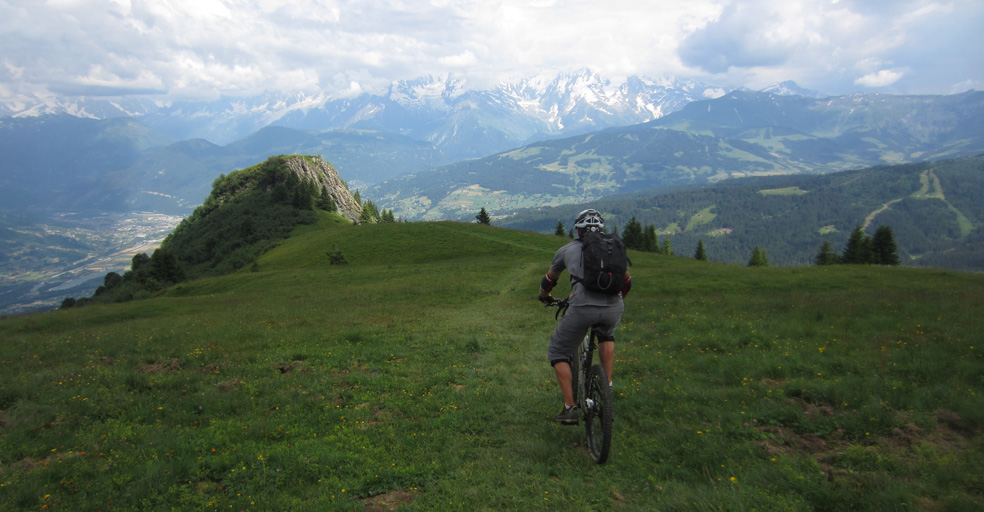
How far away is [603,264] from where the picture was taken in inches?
278

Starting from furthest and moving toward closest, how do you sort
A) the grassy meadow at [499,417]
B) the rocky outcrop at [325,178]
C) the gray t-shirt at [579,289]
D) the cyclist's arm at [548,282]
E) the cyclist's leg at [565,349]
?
1. the rocky outcrop at [325,178]
2. the cyclist's arm at [548,282]
3. the cyclist's leg at [565,349]
4. the gray t-shirt at [579,289]
5. the grassy meadow at [499,417]

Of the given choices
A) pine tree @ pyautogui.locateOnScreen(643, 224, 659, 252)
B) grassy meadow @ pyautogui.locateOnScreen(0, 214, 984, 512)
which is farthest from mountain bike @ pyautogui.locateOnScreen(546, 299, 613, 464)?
pine tree @ pyautogui.locateOnScreen(643, 224, 659, 252)

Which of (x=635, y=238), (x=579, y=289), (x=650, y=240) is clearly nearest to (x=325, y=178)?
(x=635, y=238)

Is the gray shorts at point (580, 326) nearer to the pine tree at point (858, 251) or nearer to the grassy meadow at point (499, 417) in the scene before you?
the grassy meadow at point (499, 417)

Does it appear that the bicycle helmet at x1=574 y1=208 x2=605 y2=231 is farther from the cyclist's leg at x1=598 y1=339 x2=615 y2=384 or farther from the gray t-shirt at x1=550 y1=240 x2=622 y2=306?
the cyclist's leg at x1=598 y1=339 x2=615 y2=384

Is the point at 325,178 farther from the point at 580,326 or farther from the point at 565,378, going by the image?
the point at 580,326

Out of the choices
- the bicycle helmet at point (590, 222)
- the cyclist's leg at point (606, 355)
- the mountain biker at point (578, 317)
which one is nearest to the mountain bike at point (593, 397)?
the cyclist's leg at point (606, 355)

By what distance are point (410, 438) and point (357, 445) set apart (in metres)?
1.00

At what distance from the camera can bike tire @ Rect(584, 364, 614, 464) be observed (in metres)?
7.09

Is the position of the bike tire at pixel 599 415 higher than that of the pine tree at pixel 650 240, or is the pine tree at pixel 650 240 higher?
the bike tire at pixel 599 415

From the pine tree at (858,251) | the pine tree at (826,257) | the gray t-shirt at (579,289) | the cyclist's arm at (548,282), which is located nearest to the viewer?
the gray t-shirt at (579,289)

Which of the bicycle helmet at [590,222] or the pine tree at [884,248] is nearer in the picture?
the bicycle helmet at [590,222]

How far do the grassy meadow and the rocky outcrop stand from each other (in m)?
115

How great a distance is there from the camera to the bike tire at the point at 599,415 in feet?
23.3
